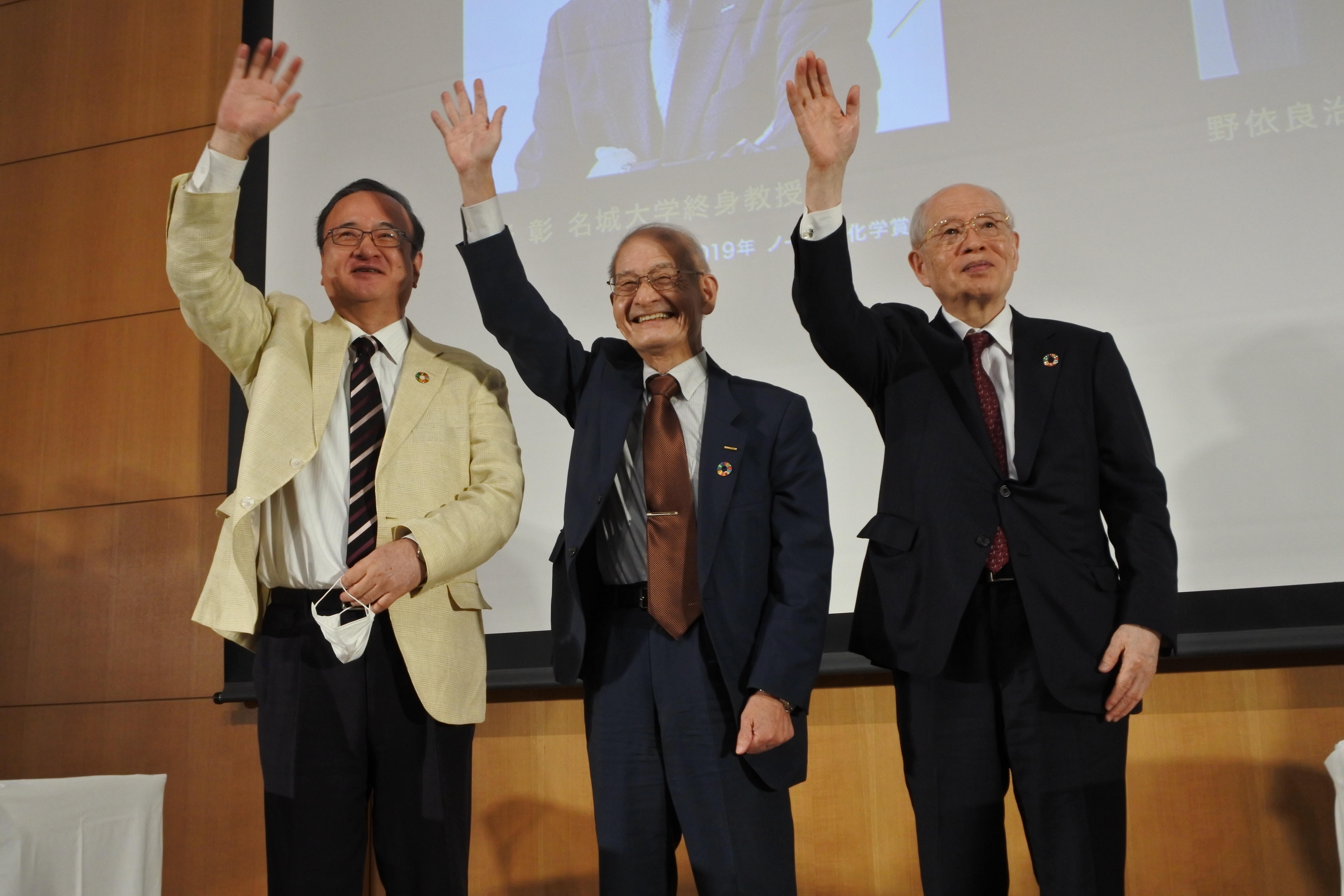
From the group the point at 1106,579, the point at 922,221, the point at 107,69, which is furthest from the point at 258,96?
the point at 107,69

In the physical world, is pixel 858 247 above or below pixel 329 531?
above

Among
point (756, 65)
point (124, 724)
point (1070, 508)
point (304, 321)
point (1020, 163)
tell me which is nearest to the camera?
point (1070, 508)

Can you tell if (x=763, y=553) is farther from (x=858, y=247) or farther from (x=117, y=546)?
(x=117, y=546)

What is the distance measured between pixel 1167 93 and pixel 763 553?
1.94 metres

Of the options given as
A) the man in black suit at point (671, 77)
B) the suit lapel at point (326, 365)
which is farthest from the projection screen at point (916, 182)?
the suit lapel at point (326, 365)

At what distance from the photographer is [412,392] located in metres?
2.05

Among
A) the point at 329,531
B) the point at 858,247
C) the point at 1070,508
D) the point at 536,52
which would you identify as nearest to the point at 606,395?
the point at 329,531

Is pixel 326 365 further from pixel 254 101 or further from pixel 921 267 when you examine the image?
pixel 921 267

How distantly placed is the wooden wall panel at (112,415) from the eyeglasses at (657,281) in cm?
216

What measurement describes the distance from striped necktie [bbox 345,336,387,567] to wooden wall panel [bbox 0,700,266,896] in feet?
5.85

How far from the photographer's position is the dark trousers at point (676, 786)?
1688mm

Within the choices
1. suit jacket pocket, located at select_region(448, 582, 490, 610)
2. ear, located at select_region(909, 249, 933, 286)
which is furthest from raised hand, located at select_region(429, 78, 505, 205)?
ear, located at select_region(909, 249, 933, 286)

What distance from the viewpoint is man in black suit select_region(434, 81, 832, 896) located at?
1.70 meters

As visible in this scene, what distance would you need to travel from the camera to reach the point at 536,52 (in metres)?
3.41
